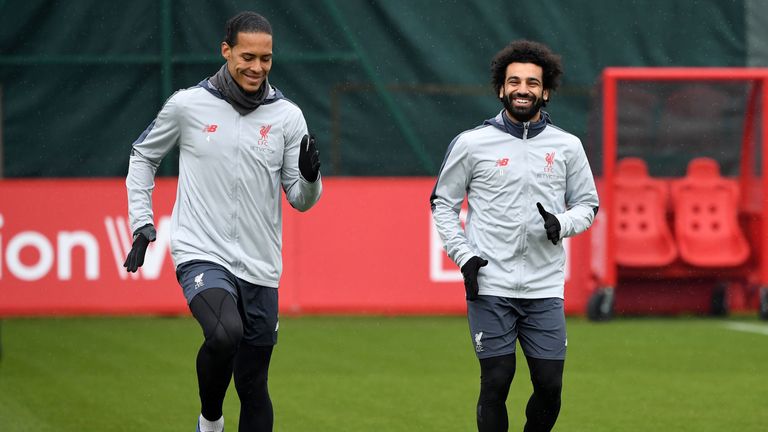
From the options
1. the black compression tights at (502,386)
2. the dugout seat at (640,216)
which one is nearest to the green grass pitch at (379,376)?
the dugout seat at (640,216)

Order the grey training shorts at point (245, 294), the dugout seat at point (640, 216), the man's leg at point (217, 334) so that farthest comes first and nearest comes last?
the dugout seat at point (640, 216) < the grey training shorts at point (245, 294) < the man's leg at point (217, 334)

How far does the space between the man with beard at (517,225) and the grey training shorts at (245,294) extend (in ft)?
2.55

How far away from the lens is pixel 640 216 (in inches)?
544

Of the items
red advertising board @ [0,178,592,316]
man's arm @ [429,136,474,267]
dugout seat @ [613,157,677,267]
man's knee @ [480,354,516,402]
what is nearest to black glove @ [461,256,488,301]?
man's arm @ [429,136,474,267]

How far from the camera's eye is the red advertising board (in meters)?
13.0

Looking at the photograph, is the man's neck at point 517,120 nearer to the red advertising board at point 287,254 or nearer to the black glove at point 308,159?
the black glove at point 308,159

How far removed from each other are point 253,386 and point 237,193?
2.60 ft

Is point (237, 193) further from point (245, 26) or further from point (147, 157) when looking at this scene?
point (245, 26)

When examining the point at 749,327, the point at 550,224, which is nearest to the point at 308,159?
the point at 550,224

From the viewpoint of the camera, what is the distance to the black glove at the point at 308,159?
5754mm

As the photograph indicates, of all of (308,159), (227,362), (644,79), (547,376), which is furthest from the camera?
(644,79)

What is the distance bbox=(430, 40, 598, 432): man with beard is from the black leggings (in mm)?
882

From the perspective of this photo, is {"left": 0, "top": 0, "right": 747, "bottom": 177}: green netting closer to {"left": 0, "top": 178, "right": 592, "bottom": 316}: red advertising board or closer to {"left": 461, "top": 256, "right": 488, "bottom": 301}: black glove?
{"left": 0, "top": 178, "right": 592, "bottom": 316}: red advertising board

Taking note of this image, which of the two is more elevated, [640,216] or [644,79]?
[644,79]
